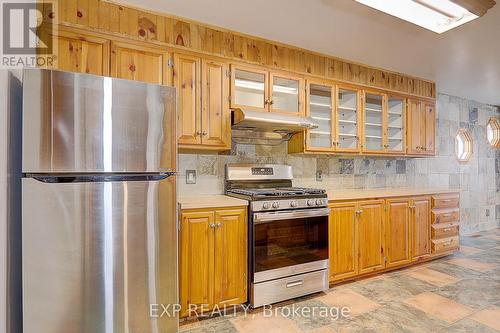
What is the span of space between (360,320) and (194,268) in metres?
1.39

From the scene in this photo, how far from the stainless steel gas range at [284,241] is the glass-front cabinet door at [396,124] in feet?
5.70

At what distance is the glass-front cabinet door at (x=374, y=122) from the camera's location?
3.60 m

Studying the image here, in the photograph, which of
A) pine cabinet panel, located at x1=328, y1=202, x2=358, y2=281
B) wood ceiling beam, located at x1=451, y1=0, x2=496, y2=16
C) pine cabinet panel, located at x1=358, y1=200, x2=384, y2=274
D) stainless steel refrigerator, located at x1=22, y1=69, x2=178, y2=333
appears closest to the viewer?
stainless steel refrigerator, located at x1=22, y1=69, x2=178, y2=333

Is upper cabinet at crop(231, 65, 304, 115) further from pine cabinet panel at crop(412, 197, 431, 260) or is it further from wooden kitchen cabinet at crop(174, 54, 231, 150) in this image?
pine cabinet panel at crop(412, 197, 431, 260)

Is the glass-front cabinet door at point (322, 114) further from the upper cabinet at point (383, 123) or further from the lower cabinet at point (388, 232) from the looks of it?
the lower cabinet at point (388, 232)

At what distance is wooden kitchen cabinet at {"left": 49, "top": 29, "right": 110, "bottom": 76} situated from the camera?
2.05m

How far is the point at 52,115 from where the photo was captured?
4.52 feet

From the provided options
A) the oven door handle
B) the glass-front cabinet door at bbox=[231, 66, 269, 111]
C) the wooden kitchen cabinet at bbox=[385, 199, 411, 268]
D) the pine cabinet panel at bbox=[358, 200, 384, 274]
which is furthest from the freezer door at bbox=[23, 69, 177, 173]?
the wooden kitchen cabinet at bbox=[385, 199, 411, 268]

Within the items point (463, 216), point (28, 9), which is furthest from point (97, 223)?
point (463, 216)

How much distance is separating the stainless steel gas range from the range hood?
0.35m

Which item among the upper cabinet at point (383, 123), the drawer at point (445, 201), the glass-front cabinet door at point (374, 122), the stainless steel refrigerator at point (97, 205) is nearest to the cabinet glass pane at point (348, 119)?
the upper cabinet at point (383, 123)

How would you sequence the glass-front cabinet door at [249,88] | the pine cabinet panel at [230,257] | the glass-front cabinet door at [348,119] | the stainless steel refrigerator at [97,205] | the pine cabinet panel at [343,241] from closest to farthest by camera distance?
the stainless steel refrigerator at [97,205] → the pine cabinet panel at [230,257] → the glass-front cabinet door at [249,88] → the pine cabinet panel at [343,241] → the glass-front cabinet door at [348,119]

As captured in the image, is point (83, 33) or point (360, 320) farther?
point (360, 320)

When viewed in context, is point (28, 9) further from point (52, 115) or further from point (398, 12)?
point (398, 12)
